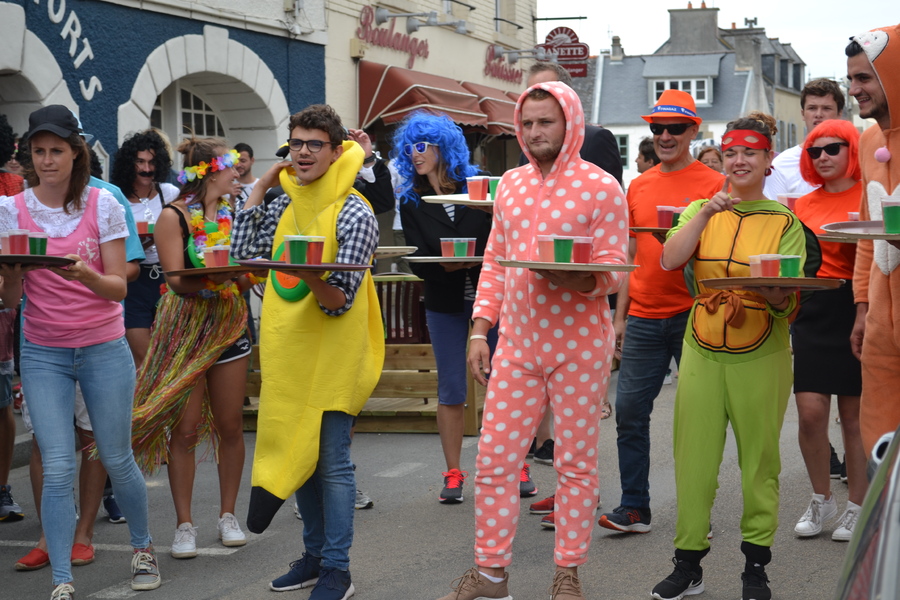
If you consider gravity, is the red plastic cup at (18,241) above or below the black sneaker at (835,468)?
above

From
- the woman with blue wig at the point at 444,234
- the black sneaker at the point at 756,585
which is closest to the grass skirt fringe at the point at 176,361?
the woman with blue wig at the point at 444,234

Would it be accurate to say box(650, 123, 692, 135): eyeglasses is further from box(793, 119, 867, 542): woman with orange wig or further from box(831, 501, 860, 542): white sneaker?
box(831, 501, 860, 542): white sneaker

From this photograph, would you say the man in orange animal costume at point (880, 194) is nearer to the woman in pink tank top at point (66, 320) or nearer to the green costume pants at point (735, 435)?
the green costume pants at point (735, 435)

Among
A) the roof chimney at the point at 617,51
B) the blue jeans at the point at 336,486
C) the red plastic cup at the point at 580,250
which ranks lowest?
the blue jeans at the point at 336,486

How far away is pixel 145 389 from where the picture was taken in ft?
19.3

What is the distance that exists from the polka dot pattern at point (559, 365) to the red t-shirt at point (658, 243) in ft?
3.34

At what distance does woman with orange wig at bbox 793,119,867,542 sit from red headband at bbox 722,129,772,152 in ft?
3.65

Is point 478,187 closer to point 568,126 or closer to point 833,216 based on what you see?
point 568,126

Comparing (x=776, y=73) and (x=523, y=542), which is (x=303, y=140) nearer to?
(x=523, y=542)

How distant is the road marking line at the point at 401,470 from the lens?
748 centimetres

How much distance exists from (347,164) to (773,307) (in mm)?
1923

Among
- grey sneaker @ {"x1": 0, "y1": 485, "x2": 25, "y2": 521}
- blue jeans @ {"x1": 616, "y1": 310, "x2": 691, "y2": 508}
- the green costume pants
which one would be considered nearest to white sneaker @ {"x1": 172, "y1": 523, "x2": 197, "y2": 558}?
grey sneaker @ {"x1": 0, "y1": 485, "x2": 25, "y2": 521}

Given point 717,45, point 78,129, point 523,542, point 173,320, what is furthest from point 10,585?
point 717,45

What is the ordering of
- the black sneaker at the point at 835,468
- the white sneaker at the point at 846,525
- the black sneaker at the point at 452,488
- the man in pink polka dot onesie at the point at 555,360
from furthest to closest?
the black sneaker at the point at 835,468 < the black sneaker at the point at 452,488 < the white sneaker at the point at 846,525 < the man in pink polka dot onesie at the point at 555,360
